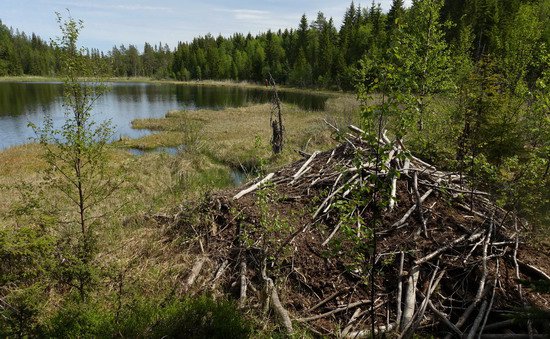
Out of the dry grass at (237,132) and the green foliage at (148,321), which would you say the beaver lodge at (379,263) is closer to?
the green foliage at (148,321)

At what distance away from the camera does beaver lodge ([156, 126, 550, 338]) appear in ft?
14.7

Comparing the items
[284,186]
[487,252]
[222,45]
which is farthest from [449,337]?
[222,45]

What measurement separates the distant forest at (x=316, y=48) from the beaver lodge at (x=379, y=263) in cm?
790

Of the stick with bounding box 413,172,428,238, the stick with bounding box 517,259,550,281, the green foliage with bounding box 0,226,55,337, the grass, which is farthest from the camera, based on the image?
the stick with bounding box 413,172,428,238

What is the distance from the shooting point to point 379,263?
527 centimetres

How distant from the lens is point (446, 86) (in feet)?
34.8

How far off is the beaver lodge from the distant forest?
7900 millimetres

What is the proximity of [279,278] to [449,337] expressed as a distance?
2.35m

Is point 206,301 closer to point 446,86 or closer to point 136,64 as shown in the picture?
point 446,86

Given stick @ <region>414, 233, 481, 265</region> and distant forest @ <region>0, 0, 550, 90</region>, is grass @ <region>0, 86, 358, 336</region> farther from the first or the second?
distant forest @ <region>0, 0, 550, 90</region>

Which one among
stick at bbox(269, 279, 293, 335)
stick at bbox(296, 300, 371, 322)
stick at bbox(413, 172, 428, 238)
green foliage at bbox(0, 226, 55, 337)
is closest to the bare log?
stick at bbox(296, 300, 371, 322)

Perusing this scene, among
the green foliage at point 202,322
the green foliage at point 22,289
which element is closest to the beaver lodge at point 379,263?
the green foliage at point 202,322

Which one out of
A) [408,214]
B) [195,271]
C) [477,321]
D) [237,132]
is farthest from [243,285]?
[237,132]

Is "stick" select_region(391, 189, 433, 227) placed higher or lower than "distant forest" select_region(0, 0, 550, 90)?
lower
